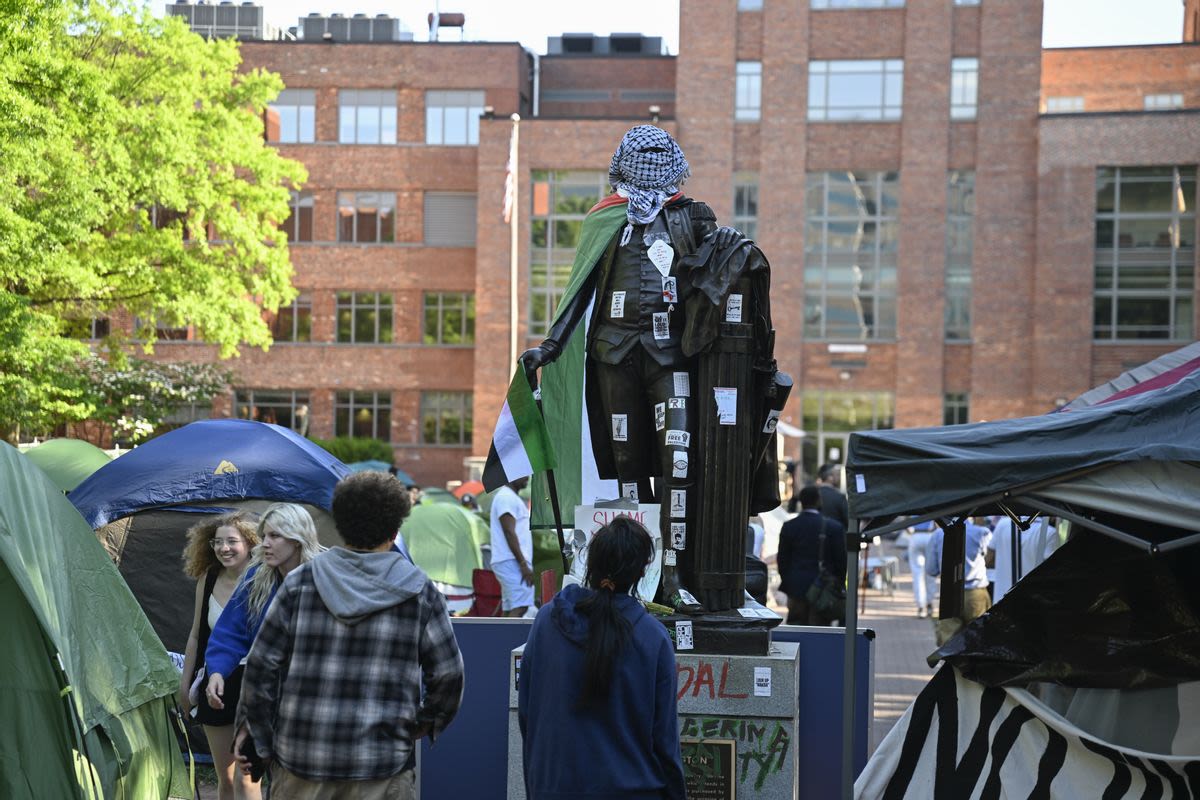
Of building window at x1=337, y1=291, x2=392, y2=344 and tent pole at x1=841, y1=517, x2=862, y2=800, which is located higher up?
building window at x1=337, y1=291, x2=392, y2=344

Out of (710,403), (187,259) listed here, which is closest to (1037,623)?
(710,403)

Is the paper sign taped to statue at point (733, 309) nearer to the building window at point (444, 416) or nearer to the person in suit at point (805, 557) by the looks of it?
the person in suit at point (805, 557)

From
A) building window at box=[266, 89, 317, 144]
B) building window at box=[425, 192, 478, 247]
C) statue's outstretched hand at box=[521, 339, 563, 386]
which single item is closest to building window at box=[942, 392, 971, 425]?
building window at box=[425, 192, 478, 247]

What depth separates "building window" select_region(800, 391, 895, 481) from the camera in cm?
5197

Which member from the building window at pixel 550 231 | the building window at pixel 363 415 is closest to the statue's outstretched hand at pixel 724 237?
the building window at pixel 550 231

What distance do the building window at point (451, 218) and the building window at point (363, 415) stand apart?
233 inches

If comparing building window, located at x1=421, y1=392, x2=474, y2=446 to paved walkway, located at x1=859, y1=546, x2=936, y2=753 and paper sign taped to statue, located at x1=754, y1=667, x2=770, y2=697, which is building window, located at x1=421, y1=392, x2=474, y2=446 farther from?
paper sign taped to statue, located at x1=754, y1=667, x2=770, y2=697

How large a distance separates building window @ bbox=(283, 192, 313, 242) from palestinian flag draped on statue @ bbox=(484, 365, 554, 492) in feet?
160

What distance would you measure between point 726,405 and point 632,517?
0.68m

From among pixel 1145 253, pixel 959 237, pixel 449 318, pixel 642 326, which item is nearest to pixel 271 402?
pixel 449 318

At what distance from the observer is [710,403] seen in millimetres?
7035

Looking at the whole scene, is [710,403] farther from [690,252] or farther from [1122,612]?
[1122,612]

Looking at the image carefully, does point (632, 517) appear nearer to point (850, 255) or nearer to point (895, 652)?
point (895, 652)

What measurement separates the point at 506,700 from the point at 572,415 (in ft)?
5.08
